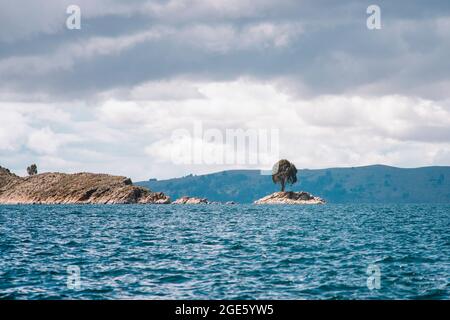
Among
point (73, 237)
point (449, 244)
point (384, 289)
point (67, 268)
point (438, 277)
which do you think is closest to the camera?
point (384, 289)

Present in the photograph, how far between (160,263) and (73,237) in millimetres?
25743

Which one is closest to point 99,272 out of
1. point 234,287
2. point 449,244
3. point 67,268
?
point 67,268

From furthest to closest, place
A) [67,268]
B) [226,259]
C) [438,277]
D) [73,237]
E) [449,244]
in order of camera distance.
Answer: [73,237] < [449,244] < [226,259] < [67,268] < [438,277]

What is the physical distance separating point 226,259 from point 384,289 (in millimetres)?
14293

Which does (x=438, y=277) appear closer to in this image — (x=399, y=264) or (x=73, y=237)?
(x=399, y=264)

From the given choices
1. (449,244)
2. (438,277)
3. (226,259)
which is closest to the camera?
(438,277)
